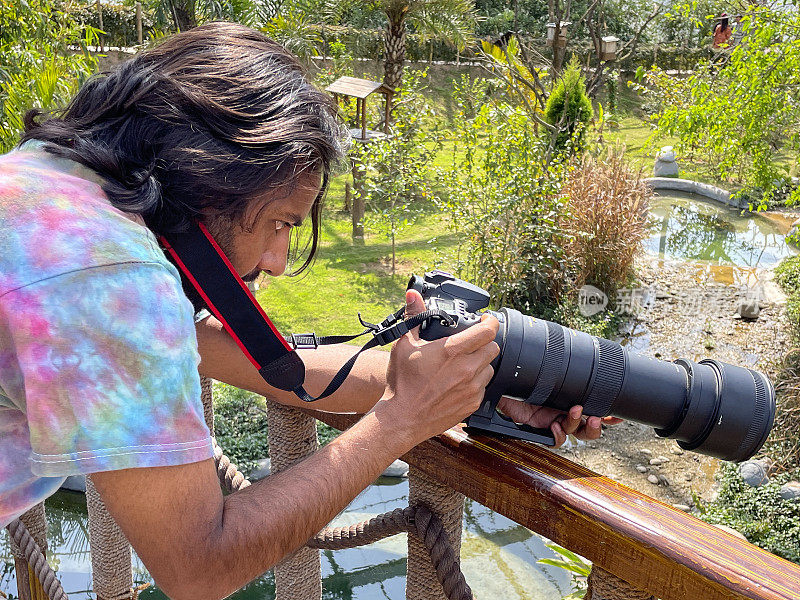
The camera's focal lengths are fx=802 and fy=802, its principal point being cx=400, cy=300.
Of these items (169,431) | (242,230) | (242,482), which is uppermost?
(242,230)

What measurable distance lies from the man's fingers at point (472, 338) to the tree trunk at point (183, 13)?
7343 millimetres

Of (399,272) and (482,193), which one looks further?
(399,272)

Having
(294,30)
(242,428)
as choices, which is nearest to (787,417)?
(242,428)

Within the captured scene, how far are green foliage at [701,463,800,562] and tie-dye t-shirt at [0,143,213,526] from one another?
429cm

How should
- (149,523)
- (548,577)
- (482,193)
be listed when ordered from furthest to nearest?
(482,193) → (548,577) → (149,523)

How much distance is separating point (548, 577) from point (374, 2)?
809 cm

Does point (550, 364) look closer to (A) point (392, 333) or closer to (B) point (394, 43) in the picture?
(A) point (392, 333)

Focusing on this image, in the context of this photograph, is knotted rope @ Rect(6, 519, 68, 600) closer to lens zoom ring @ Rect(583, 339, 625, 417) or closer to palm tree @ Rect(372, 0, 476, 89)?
lens zoom ring @ Rect(583, 339, 625, 417)

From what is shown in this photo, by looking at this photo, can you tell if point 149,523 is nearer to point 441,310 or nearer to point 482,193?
point 441,310

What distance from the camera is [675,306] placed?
7.79 meters

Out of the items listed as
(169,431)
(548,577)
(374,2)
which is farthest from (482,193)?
(169,431)

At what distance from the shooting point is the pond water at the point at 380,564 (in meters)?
3.96

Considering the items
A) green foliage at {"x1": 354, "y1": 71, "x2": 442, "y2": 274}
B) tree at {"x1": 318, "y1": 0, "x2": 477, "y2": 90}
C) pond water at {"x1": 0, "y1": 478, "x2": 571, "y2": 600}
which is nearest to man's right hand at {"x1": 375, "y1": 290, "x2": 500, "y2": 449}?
pond water at {"x1": 0, "y1": 478, "x2": 571, "y2": 600}

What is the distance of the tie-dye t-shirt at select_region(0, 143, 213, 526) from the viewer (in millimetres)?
757
